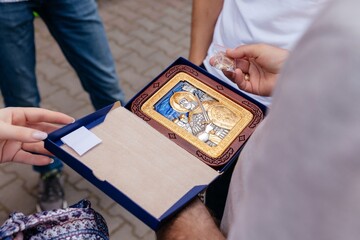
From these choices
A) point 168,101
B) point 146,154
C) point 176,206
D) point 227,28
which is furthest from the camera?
point 227,28

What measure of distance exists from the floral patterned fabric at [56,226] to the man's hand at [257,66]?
21.9 inches

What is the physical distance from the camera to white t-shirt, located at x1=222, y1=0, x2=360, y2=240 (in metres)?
0.45

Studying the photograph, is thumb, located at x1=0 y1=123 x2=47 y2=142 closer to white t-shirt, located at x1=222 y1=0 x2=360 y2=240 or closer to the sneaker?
white t-shirt, located at x1=222 y1=0 x2=360 y2=240

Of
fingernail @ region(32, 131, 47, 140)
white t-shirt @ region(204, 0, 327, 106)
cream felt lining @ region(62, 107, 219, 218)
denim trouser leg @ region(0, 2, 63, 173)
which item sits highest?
white t-shirt @ region(204, 0, 327, 106)

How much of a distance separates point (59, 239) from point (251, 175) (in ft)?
1.96

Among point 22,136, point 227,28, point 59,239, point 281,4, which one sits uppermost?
point 281,4

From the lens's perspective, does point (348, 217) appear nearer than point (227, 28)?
Yes

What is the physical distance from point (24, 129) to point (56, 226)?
10.3 inches

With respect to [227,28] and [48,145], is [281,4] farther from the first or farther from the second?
[48,145]

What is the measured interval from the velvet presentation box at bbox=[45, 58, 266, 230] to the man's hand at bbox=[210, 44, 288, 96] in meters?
0.07

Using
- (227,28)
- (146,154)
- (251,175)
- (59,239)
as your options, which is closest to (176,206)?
(146,154)

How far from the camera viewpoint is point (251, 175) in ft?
1.78

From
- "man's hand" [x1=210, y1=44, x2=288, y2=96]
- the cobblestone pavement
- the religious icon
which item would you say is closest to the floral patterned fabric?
the religious icon

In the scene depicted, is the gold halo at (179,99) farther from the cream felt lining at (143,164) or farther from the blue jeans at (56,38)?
the blue jeans at (56,38)
